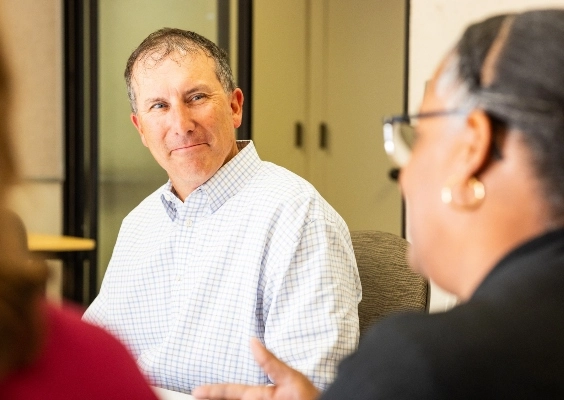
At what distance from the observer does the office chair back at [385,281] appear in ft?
5.52

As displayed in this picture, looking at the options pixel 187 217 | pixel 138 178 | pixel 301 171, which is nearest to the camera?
pixel 187 217

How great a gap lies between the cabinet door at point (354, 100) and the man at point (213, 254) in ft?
8.83

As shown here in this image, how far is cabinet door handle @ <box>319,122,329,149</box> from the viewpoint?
488 cm

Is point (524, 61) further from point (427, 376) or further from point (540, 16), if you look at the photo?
point (427, 376)

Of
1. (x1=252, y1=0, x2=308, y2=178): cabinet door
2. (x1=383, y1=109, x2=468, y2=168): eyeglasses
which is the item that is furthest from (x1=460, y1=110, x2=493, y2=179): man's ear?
(x1=252, y1=0, x2=308, y2=178): cabinet door

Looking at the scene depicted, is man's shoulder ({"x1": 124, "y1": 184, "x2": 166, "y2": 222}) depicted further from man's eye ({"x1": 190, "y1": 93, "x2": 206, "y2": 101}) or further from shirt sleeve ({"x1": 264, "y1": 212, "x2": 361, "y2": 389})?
shirt sleeve ({"x1": 264, "y1": 212, "x2": 361, "y2": 389})

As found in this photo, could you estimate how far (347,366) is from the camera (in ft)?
2.20

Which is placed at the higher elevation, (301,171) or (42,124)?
(42,124)

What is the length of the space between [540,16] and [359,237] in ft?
3.83

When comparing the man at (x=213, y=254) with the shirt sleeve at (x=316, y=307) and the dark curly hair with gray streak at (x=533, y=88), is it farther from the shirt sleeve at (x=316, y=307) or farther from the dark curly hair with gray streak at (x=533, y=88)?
the dark curly hair with gray streak at (x=533, y=88)

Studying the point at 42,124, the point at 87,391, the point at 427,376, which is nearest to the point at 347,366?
the point at 427,376

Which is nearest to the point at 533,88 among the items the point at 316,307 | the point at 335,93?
the point at 316,307

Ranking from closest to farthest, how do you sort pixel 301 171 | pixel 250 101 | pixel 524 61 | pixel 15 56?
pixel 15 56, pixel 524 61, pixel 250 101, pixel 301 171

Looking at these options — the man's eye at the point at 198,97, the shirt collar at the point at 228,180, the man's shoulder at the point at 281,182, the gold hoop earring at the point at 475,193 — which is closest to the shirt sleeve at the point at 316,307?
the man's shoulder at the point at 281,182
